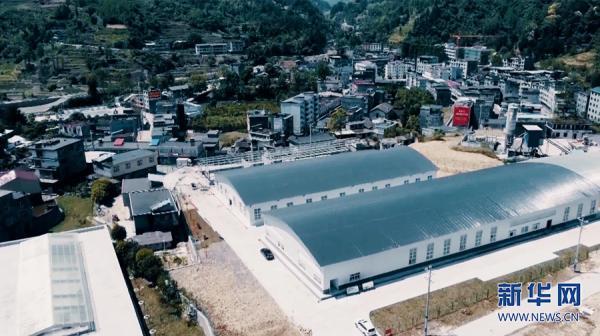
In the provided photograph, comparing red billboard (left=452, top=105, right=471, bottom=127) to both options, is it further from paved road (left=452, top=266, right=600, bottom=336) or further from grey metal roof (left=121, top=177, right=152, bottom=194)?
A: grey metal roof (left=121, top=177, right=152, bottom=194)

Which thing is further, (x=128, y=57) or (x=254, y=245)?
(x=128, y=57)

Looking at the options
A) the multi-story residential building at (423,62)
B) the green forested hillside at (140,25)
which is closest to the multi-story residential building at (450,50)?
the multi-story residential building at (423,62)

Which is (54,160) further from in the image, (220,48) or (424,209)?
(220,48)

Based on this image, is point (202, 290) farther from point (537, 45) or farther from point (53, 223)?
point (537, 45)

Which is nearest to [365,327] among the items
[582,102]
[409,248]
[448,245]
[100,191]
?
[409,248]

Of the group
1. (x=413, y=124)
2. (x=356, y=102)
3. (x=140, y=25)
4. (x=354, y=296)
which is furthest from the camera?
(x=140, y=25)

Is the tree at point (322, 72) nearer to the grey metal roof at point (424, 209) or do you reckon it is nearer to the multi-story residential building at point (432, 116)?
the multi-story residential building at point (432, 116)

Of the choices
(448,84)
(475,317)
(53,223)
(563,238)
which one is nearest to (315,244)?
(475,317)

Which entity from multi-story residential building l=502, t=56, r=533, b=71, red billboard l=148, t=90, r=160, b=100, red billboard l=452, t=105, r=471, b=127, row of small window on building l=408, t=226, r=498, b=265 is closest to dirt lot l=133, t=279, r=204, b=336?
row of small window on building l=408, t=226, r=498, b=265
